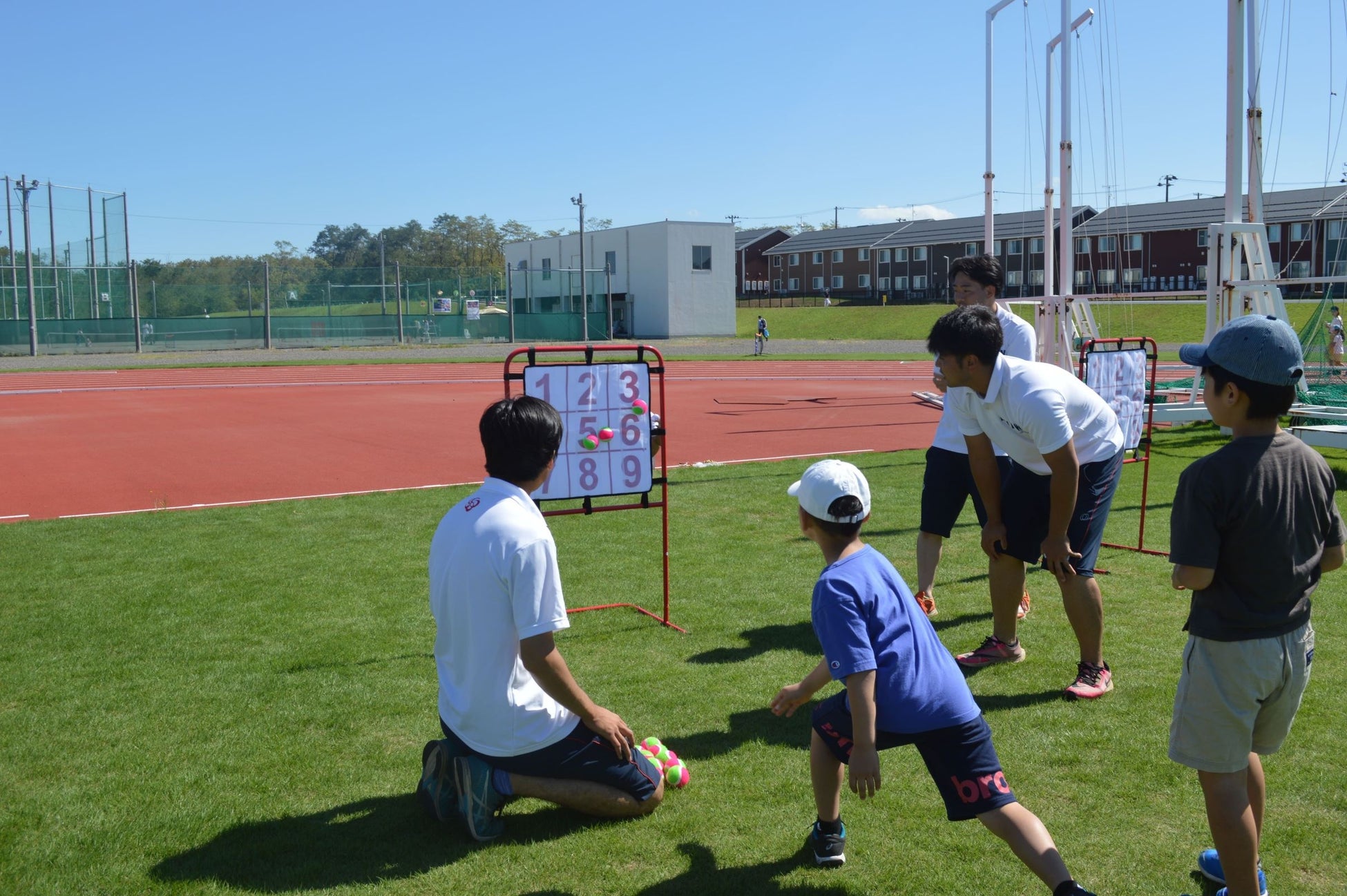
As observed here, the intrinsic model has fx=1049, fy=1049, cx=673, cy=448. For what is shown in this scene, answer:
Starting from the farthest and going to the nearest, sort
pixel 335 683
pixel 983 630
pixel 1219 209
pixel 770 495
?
1. pixel 1219 209
2. pixel 770 495
3. pixel 983 630
4. pixel 335 683

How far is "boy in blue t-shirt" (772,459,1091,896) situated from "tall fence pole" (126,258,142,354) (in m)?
49.5

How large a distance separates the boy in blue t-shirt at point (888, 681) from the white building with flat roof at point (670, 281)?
194 ft

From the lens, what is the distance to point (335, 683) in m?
5.61

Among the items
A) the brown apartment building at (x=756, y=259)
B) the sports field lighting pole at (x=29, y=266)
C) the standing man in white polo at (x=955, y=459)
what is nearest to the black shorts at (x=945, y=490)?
the standing man in white polo at (x=955, y=459)

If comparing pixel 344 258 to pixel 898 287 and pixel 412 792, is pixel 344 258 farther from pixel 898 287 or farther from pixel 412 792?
pixel 412 792

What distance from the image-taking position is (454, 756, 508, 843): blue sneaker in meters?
3.76

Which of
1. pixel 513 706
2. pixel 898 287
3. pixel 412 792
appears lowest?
pixel 412 792

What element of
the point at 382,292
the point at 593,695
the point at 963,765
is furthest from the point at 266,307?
the point at 963,765

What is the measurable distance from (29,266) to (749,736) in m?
49.3

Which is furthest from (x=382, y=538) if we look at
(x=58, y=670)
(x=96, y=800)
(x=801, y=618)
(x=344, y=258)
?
(x=344, y=258)

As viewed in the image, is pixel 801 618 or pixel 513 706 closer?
pixel 513 706

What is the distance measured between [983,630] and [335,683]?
3.77 meters

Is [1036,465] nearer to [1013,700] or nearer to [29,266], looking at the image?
[1013,700]

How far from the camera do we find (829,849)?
3629 millimetres
